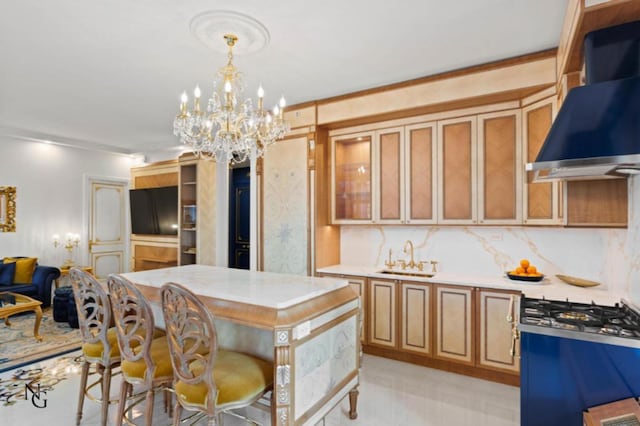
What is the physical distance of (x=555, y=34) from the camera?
8.50 feet

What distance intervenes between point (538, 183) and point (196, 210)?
490 cm

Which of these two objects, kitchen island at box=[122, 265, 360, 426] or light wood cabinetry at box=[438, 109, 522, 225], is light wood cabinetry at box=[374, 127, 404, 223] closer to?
light wood cabinetry at box=[438, 109, 522, 225]

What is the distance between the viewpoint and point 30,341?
4.07 m

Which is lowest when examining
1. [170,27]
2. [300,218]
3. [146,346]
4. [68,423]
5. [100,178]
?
[68,423]

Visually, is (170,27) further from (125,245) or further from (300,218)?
(125,245)

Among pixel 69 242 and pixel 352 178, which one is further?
pixel 69 242

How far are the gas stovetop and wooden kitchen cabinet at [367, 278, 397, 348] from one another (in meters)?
1.35

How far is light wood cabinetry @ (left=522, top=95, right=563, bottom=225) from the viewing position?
2.85 metres

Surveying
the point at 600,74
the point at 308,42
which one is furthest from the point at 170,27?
the point at 600,74

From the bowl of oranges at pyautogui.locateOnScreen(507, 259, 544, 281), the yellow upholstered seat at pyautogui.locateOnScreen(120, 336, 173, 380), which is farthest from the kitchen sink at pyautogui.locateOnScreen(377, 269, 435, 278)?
the yellow upholstered seat at pyautogui.locateOnScreen(120, 336, 173, 380)

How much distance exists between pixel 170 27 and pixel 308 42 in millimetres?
991

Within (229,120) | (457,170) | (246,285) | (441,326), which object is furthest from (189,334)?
(457,170)

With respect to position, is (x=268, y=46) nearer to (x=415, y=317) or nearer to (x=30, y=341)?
(x=415, y=317)

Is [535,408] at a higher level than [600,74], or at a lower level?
A: lower
